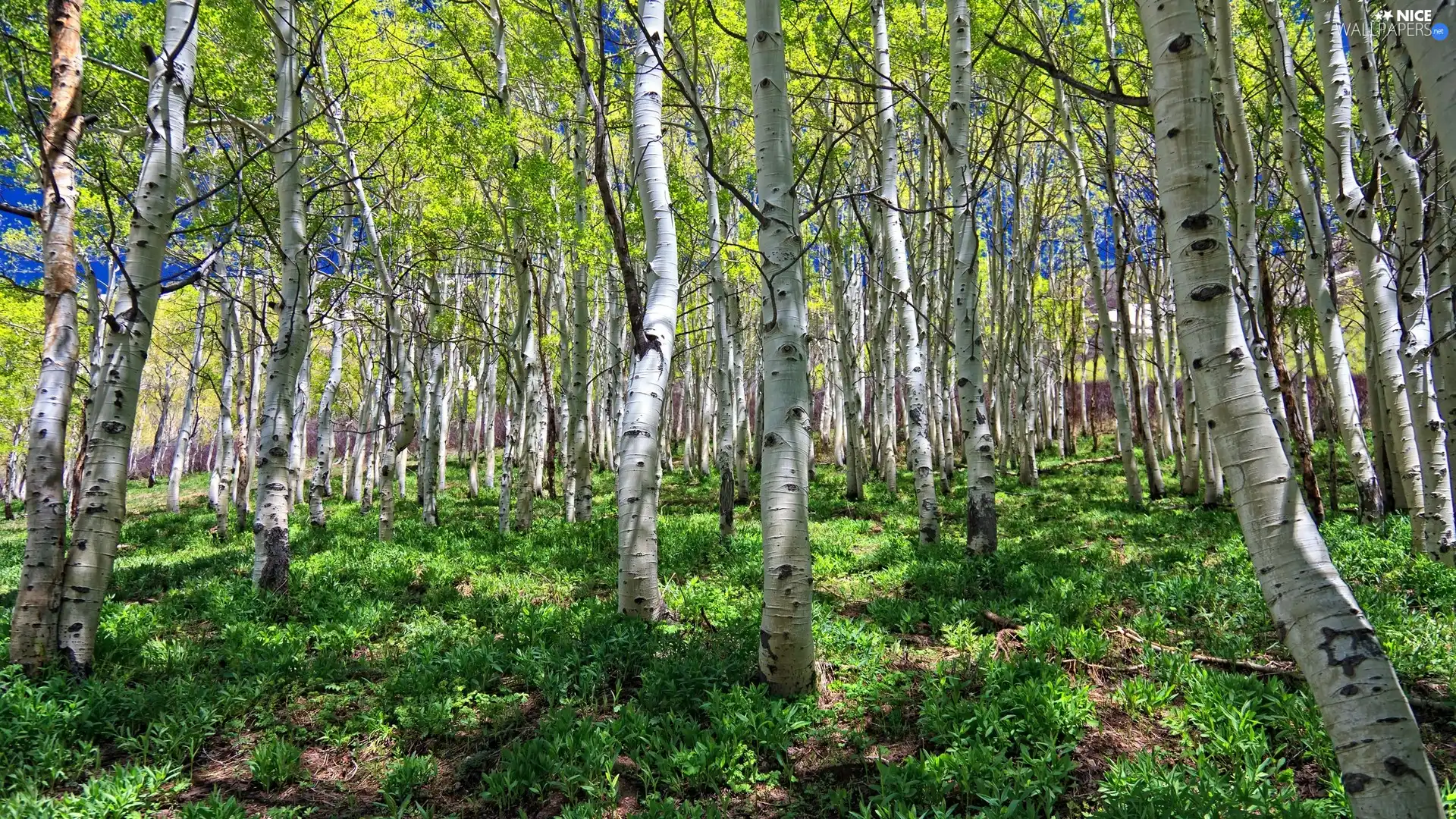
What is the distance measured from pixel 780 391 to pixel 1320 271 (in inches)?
276

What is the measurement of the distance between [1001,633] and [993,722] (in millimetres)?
1288

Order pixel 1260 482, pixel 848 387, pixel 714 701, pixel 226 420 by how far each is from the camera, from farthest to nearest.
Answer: pixel 226 420
pixel 848 387
pixel 714 701
pixel 1260 482

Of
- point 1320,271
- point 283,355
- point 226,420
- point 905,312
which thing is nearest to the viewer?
point 283,355

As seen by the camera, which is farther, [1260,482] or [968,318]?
[968,318]

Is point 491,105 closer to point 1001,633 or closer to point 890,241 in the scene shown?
point 890,241

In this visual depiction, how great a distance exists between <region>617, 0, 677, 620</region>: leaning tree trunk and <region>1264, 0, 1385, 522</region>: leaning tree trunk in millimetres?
5742

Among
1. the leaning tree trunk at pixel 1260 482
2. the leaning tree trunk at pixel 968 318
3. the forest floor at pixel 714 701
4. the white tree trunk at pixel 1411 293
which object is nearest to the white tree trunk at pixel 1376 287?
the white tree trunk at pixel 1411 293

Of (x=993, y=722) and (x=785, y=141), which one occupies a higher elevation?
(x=785, y=141)

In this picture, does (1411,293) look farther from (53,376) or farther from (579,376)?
(53,376)

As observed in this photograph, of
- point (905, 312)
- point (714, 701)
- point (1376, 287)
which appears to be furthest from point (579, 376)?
point (1376, 287)

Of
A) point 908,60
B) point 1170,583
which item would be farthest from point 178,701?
point 908,60

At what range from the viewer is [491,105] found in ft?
31.3

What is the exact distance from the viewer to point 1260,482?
1860mm

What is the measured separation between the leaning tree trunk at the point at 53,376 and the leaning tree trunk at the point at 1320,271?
9.25 metres
